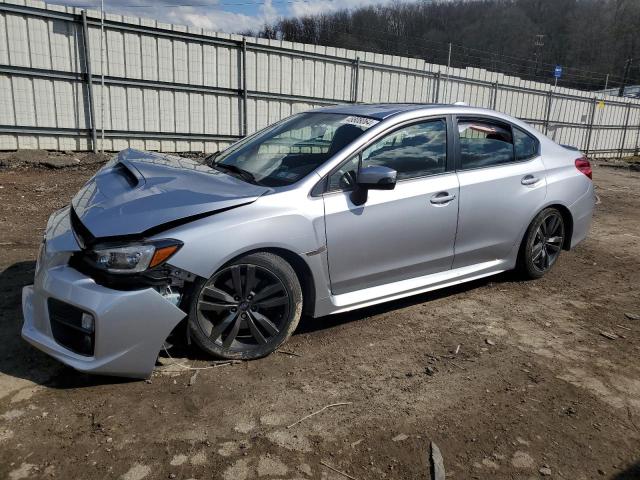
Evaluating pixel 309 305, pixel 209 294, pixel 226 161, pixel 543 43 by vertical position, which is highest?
pixel 543 43

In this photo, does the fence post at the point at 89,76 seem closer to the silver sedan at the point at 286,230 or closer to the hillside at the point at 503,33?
the silver sedan at the point at 286,230

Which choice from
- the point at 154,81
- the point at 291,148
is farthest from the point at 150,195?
the point at 154,81

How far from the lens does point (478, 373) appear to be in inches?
129

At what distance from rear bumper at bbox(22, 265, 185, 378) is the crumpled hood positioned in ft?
1.05

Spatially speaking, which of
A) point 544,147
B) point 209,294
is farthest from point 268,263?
point 544,147

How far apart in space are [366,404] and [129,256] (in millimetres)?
1529

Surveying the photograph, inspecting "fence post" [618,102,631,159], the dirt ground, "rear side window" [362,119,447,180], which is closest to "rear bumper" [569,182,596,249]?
the dirt ground

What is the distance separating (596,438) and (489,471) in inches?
27.8

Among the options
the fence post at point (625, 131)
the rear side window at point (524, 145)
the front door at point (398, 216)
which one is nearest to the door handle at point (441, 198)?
the front door at point (398, 216)

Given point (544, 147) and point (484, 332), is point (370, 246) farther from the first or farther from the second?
point (544, 147)

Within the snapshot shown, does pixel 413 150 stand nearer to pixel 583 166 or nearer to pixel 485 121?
pixel 485 121

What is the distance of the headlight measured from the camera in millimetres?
2725

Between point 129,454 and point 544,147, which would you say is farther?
point 544,147

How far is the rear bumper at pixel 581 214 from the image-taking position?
5.01 m
